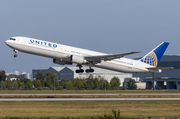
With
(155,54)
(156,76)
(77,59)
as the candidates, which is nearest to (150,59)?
(155,54)

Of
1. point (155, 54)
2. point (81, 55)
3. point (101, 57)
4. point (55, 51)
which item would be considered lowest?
point (101, 57)

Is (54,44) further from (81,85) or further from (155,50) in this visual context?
(81,85)

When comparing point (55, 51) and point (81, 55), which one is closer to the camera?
point (55, 51)

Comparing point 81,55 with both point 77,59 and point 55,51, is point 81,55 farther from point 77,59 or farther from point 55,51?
point 55,51

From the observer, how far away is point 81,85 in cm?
9681

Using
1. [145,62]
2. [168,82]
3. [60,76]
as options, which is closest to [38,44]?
[145,62]

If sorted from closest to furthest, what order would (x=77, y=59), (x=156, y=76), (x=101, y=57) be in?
1. (x=77, y=59)
2. (x=101, y=57)
3. (x=156, y=76)

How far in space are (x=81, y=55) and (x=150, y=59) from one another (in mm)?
18739

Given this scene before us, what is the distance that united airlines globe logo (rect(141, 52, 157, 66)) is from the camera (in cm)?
6030

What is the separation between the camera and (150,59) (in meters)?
60.8

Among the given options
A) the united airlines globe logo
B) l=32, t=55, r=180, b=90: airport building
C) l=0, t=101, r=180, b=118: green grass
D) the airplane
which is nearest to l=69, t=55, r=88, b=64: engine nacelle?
the airplane

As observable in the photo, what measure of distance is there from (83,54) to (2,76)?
224 ft

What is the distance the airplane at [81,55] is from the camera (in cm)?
4434

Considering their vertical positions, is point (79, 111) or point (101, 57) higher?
point (101, 57)
